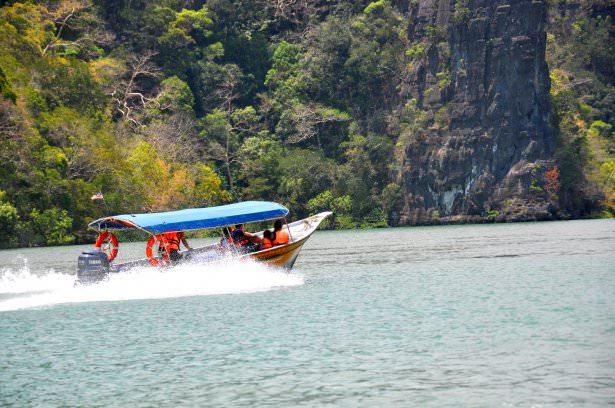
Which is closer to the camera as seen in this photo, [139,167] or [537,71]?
[139,167]

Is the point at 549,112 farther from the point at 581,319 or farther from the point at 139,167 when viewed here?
the point at 581,319

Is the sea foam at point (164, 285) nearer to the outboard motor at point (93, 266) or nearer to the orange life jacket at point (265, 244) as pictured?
the outboard motor at point (93, 266)

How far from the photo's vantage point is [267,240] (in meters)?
29.3

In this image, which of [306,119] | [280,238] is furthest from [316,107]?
[280,238]

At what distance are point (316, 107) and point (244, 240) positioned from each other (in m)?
51.7

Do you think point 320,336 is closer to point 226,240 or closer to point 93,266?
point 93,266

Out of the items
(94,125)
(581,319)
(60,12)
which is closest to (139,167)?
(94,125)

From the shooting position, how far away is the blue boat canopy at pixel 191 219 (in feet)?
91.2

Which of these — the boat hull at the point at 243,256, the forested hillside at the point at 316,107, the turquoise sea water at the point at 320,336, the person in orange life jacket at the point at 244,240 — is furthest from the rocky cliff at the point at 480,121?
the person in orange life jacket at the point at 244,240

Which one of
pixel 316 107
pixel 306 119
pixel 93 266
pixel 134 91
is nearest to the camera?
pixel 93 266

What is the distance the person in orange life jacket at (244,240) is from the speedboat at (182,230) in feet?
0.42

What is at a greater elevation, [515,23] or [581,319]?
[515,23]

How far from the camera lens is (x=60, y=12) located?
71875mm

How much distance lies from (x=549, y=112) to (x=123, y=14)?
1252 inches
